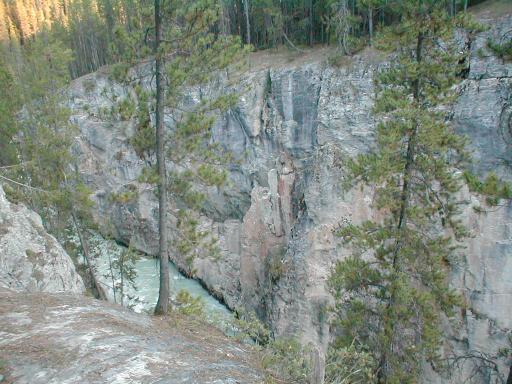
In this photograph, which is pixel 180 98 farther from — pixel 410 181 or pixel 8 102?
pixel 8 102

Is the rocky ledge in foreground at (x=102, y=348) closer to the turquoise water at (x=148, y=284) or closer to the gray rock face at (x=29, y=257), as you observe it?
the gray rock face at (x=29, y=257)

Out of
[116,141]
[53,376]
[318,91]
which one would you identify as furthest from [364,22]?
[53,376]

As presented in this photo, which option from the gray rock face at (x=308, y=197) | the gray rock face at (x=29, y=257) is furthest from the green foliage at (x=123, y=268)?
the gray rock face at (x=308, y=197)

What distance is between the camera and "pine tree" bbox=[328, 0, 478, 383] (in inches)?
313

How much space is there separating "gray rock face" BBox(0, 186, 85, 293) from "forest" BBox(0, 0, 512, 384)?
800 mm

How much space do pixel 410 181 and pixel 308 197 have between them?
34.4 feet

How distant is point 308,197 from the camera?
62.2 feet

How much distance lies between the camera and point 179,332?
24.9 feet

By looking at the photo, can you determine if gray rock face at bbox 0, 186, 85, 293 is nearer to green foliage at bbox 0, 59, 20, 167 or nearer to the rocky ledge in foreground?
the rocky ledge in foreground

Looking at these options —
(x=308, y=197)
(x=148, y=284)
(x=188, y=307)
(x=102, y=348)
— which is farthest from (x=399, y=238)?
(x=148, y=284)

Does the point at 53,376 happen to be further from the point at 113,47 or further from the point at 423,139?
the point at 423,139

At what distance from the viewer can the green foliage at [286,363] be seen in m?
5.55

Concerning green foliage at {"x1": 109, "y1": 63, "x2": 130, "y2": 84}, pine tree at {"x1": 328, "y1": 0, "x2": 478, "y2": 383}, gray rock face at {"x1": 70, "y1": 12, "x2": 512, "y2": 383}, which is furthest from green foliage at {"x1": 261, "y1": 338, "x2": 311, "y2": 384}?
gray rock face at {"x1": 70, "y1": 12, "x2": 512, "y2": 383}

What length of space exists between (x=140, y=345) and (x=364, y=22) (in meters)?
25.7
